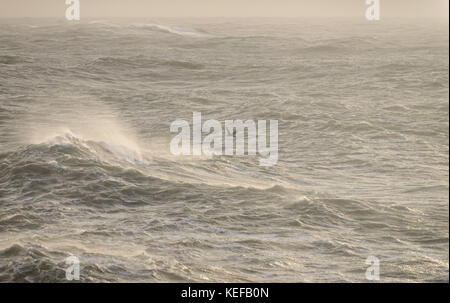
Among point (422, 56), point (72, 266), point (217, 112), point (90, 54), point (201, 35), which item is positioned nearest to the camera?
point (72, 266)

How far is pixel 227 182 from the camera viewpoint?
Result: 61.6 ft

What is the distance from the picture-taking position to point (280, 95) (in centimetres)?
3575

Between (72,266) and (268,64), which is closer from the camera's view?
(72,266)

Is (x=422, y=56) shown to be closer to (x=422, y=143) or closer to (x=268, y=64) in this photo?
(x=268, y=64)

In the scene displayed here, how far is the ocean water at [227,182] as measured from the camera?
500 inches

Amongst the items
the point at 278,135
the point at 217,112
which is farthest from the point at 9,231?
the point at 217,112

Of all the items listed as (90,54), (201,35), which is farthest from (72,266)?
(201,35)

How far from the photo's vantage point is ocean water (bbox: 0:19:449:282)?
41.7ft

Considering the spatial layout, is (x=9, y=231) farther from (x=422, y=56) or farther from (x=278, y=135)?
(x=422, y=56)

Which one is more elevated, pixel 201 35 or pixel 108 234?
pixel 201 35

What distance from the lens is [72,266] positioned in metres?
12.1

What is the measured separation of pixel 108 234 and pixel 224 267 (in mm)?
3006
